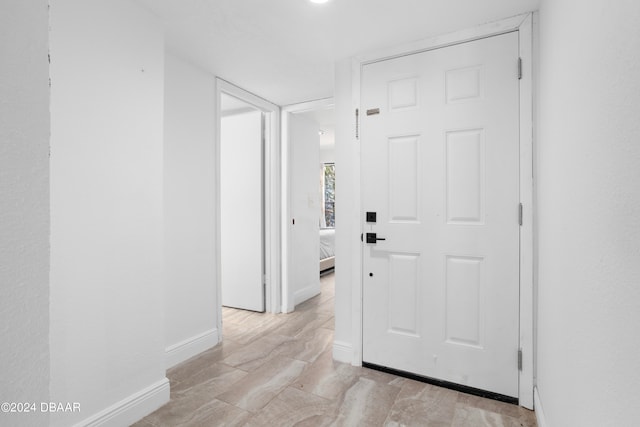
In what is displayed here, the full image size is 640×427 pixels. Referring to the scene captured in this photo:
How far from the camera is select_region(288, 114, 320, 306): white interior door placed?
12.1ft

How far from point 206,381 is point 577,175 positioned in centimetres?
234

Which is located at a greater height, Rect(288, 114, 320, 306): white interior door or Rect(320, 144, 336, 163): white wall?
Rect(320, 144, 336, 163): white wall

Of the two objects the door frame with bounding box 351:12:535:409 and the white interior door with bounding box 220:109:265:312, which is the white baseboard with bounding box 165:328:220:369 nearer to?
the white interior door with bounding box 220:109:265:312

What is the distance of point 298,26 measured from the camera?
2.03m

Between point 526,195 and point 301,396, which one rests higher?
point 526,195

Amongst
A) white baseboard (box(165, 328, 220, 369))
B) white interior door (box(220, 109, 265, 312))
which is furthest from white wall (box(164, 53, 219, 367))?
white interior door (box(220, 109, 265, 312))

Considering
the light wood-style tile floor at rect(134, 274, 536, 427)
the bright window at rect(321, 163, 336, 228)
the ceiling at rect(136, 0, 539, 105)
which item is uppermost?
the ceiling at rect(136, 0, 539, 105)

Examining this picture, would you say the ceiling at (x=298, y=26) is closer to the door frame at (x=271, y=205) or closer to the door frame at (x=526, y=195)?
the door frame at (x=526, y=195)

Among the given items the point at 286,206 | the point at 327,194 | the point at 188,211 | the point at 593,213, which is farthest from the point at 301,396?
the point at 327,194

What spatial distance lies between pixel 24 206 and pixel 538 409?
231 centimetres

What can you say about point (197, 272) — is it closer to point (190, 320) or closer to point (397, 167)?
point (190, 320)

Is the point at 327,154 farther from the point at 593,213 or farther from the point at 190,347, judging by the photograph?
the point at 593,213

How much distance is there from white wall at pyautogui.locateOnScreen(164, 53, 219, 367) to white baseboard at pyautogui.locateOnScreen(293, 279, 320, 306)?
1.21 metres

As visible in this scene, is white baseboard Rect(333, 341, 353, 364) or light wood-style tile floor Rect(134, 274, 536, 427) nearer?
light wood-style tile floor Rect(134, 274, 536, 427)
